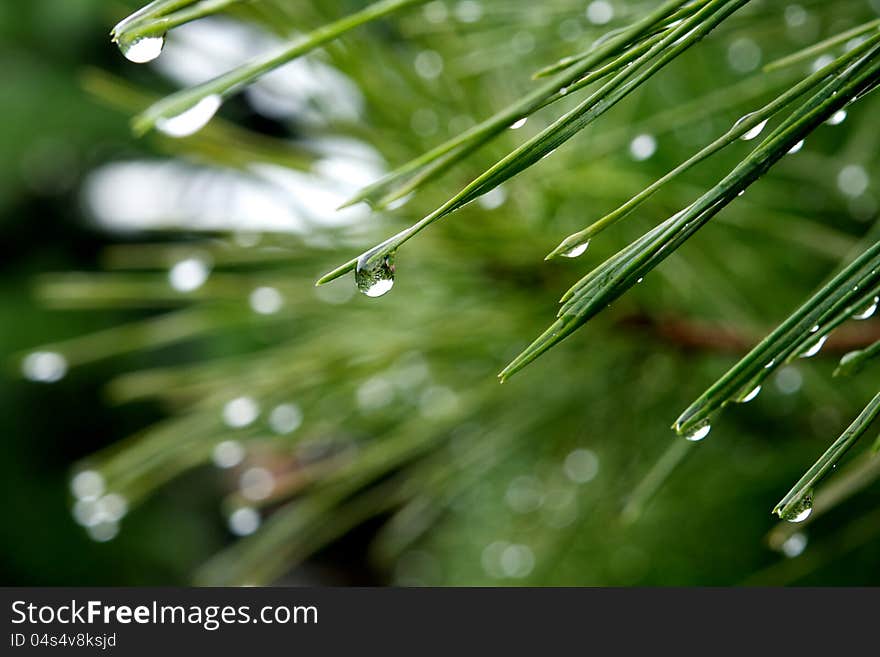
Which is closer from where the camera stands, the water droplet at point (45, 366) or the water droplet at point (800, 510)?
the water droplet at point (800, 510)

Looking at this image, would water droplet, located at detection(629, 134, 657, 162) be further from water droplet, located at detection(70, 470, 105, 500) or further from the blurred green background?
water droplet, located at detection(70, 470, 105, 500)

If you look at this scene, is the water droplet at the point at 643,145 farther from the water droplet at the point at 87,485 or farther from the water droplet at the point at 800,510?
the water droplet at the point at 87,485

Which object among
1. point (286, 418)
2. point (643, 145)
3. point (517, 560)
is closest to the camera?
point (643, 145)

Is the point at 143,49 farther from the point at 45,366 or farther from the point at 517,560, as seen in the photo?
the point at 517,560

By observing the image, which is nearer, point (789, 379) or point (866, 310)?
point (866, 310)

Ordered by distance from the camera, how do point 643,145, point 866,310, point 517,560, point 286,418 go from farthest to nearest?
point 517,560 < point 286,418 < point 643,145 < point 866,310

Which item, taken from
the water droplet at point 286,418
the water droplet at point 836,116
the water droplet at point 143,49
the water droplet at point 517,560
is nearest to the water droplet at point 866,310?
the water droplet at point 836,116

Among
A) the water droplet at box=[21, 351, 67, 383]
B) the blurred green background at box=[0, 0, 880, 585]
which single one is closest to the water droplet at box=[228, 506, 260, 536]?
the blurred green background at box=[0, 0, 880, 585]

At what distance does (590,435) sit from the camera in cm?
50

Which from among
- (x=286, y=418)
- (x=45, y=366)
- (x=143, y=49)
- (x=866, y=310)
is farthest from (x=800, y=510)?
(x=45, y=366)

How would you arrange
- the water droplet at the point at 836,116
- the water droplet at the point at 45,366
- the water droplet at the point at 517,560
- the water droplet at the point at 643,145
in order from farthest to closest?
the water droplet at the point at 517,560, the water droplet at the point at 45,366, the water droplet at the point at 643,145, the water droplet at the point at 836,116

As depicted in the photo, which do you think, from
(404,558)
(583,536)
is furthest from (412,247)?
(404,558)

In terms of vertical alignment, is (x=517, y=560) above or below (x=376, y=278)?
above

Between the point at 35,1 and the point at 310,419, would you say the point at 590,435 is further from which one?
the point at 35,1
